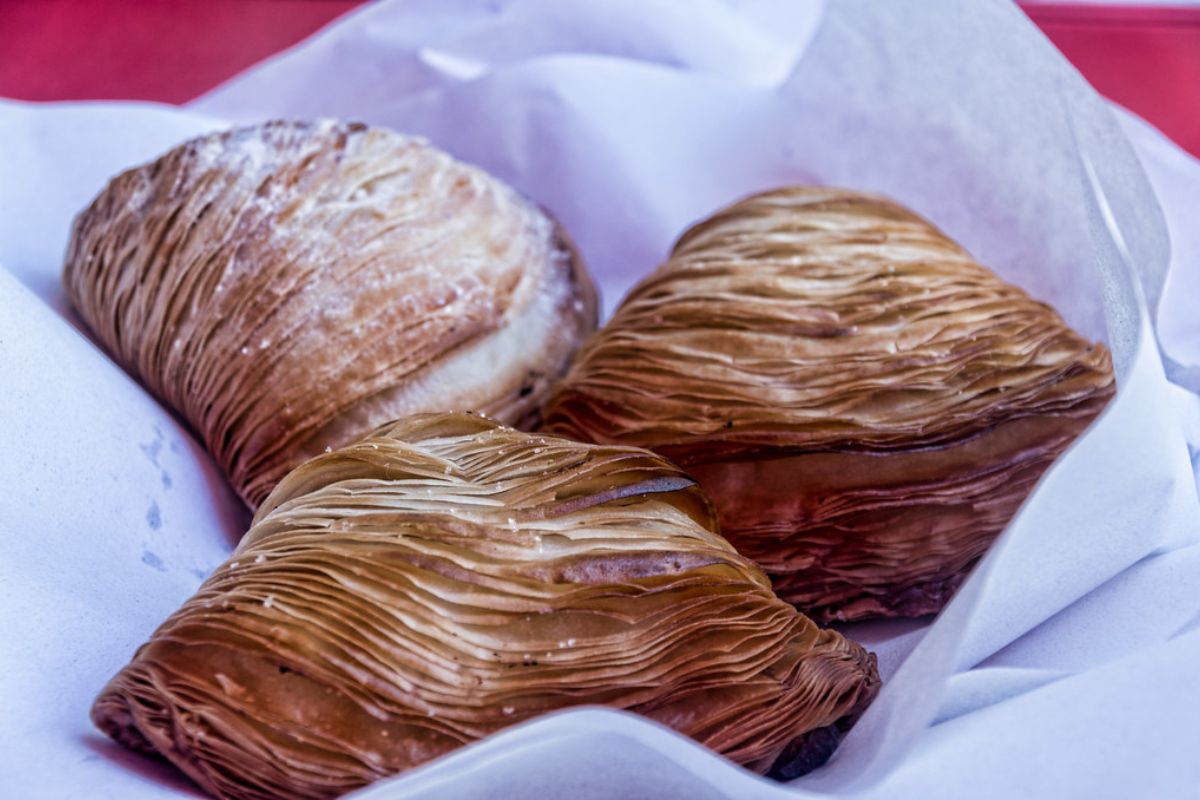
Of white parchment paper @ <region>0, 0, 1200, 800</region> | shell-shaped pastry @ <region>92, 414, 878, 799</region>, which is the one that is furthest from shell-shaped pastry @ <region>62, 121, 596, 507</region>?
shell-shaped pastry @ <region>92, 414, 878, 799</region>

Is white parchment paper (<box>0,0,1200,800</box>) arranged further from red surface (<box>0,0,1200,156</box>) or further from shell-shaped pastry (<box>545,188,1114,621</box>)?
red surface (<box>0,0,1200,156</box>)

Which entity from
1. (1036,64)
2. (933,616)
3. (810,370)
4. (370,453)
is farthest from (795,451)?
(1036,64)

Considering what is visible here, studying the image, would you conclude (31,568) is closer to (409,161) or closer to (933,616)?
(409,161)

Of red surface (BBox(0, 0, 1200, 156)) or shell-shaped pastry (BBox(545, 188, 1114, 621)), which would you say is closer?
shell-shaped pastry (BBox(545, 188, 1114, 621))

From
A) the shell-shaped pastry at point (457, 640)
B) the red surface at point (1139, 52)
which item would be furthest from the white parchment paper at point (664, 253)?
the red surface at point (1139, 52)

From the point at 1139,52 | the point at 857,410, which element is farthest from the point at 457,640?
the point at 1139,52

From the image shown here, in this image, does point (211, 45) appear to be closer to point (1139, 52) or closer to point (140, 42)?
point (140, 42)
